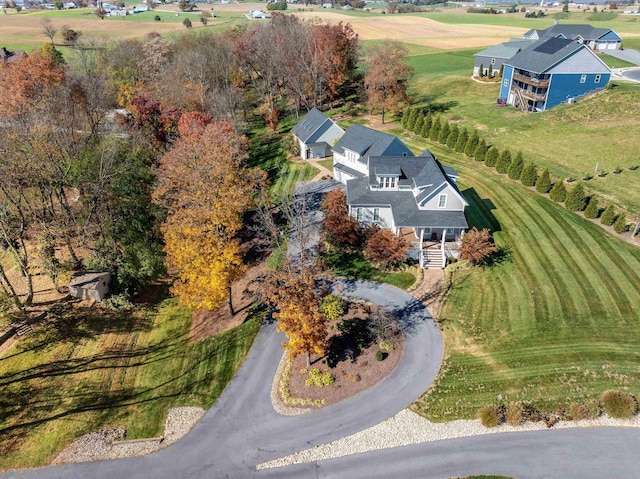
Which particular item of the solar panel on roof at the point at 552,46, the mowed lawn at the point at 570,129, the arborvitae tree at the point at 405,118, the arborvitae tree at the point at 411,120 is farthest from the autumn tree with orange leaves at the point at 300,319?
the solar panel on roof at the point at 552,46

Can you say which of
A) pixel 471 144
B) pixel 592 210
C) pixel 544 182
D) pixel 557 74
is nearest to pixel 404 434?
pixel 592 210

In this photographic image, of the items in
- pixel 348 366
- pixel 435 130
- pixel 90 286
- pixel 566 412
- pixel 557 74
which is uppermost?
pixel 557 74

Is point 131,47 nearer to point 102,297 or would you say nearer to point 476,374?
point 102,297

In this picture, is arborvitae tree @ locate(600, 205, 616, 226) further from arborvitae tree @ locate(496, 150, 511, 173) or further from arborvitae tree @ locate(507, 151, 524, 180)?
arborvitae tree @ locate(496, 150, 511, 173)

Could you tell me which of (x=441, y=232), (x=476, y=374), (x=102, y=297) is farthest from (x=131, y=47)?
(x=476, y=374)

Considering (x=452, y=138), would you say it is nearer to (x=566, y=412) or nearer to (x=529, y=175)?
(x=529, y=175)

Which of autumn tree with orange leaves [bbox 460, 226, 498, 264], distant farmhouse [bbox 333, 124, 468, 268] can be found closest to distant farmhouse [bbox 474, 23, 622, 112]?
distant farmhouse [bbox 333, 124, 468, 268]

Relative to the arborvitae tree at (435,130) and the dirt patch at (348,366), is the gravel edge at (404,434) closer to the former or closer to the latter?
the dirt patch at (348,366)
